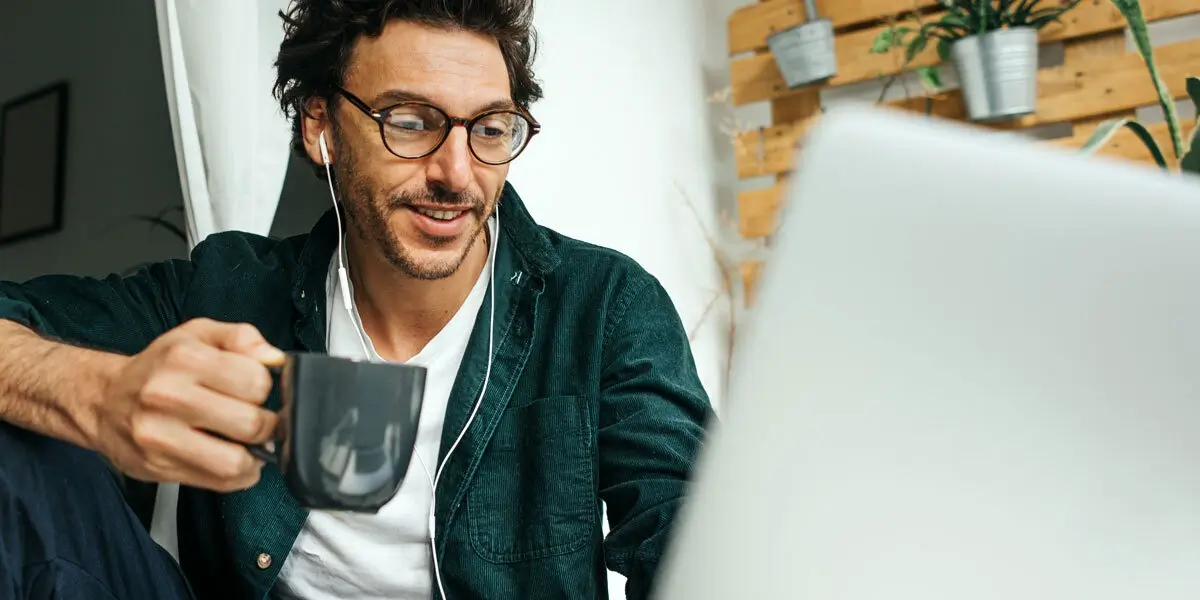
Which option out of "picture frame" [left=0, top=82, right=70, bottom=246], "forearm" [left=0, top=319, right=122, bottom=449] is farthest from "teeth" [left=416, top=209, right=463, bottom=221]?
"picture frame" [left=0, top=82, right=70, bottom=246]

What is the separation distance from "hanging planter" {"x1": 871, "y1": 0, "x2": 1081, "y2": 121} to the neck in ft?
5.48

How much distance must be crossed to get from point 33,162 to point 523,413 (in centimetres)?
118

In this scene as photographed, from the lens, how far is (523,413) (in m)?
1.23

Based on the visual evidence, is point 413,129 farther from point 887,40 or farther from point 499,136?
point 887,40

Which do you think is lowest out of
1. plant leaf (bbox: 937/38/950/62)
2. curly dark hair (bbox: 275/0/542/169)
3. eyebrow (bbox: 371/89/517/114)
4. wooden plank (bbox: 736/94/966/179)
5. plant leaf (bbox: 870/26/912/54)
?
eyebrow (bbox: 371/89/517/114)

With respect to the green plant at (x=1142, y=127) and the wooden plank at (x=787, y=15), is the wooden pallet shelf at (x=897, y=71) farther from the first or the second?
the green plant at (x=1142, y=127)

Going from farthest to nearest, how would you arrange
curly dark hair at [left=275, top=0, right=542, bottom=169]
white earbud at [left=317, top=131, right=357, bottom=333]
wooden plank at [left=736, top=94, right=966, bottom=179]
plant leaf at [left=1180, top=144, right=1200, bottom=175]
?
1. wooden plank at [left=736, top=94, right=966, bottom=179]
2. plant leaf at [left=1180, top=144, right=1200, bottom=175]
3. curly dark hair at [left=275, top=0, right=542, bottom=169]
4. white earbud at [left=317, top=131, right=357, bottom=333]

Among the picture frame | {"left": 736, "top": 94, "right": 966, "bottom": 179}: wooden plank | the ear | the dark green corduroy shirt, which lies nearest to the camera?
the dark green corduroy shirt

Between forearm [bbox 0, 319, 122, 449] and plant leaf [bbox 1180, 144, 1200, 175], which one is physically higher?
plant leaf [bbox 1180, 144, 1200, 175]

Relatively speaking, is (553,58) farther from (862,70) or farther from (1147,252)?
(1147,252)

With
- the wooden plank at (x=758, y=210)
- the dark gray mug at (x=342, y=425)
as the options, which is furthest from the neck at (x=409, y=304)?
the wooden plank at (x=758, y=210)

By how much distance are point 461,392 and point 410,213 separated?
255mm

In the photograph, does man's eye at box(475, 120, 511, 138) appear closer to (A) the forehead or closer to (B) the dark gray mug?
(A) the forehead

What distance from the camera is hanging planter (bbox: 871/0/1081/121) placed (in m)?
2.42
